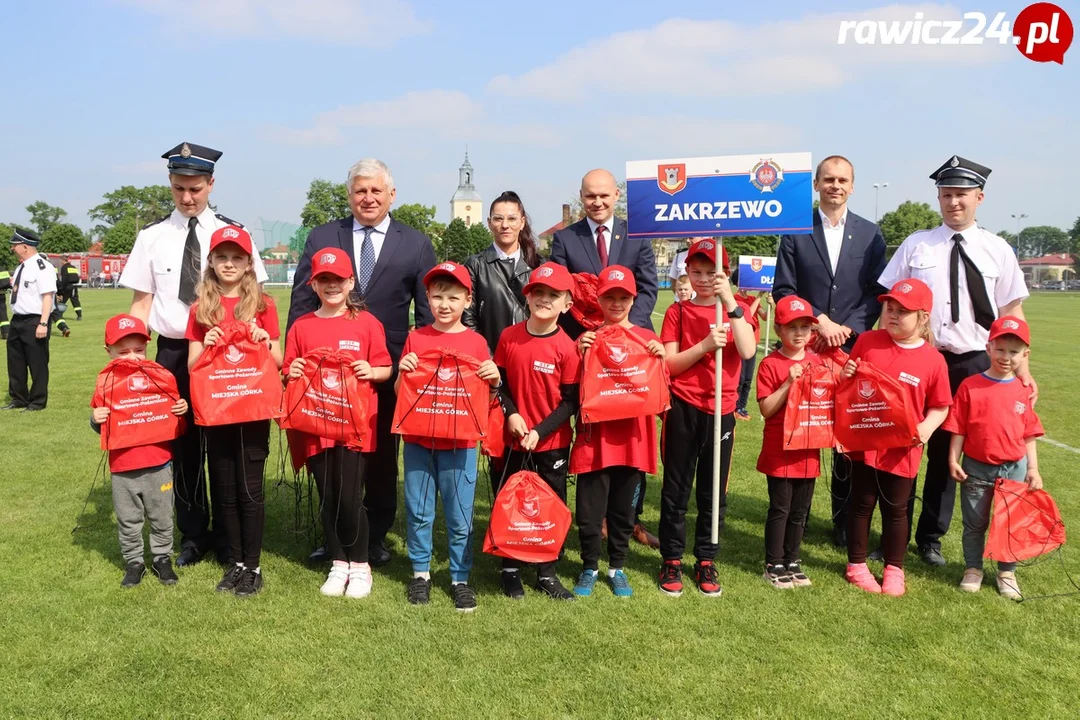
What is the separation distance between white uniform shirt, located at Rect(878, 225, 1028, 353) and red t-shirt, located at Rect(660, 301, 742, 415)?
136cm

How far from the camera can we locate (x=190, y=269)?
4715 millimetres

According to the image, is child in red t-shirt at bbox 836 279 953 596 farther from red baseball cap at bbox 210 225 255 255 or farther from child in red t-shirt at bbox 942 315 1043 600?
red baseball cap at bbox 210 225 255 255

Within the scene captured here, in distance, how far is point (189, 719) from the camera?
328 cm

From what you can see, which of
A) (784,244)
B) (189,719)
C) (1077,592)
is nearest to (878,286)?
(784,244)

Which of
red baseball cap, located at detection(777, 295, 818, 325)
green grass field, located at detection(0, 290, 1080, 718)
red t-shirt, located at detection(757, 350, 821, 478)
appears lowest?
green grass field, located at detection(0, 290, 1080, 718)

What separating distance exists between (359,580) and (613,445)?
1.75 m

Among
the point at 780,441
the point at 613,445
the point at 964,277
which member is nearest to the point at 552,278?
the point at 613,445

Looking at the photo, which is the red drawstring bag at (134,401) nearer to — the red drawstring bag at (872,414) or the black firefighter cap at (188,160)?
the black firefighter cap at (188,160)

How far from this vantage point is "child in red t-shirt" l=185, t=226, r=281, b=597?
4.42m

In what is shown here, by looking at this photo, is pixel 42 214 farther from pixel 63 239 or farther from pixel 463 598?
pixel 463 598

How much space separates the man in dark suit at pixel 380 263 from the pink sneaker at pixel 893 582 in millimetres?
3235

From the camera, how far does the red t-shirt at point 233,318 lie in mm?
4414

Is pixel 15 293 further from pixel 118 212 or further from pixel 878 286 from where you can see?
pixel 118 212

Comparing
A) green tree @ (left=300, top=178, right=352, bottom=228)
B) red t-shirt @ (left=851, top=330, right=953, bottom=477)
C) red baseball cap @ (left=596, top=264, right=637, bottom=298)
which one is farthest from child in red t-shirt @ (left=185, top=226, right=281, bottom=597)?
green tree @ (left=300, top=178, right=352, bottom=228)
